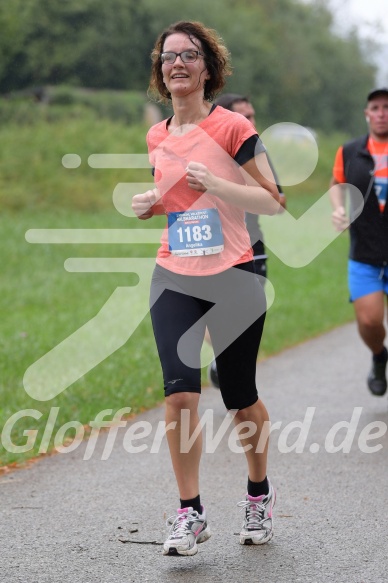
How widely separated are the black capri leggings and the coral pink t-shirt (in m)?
0.05

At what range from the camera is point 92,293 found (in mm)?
14719

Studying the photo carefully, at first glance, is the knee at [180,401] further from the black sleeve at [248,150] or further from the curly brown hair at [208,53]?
the curly brown hair at [208,53]

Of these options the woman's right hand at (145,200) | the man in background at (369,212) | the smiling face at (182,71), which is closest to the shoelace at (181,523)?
the woman's right hand at (145,200)

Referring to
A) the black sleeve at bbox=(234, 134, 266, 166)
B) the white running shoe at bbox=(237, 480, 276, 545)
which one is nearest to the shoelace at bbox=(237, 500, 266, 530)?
the white running shoe at bbox=(237, 480, 276, 545)

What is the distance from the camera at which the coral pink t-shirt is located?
175 inches

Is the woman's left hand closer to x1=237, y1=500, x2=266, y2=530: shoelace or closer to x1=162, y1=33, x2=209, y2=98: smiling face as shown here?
x1=162, y1=33, x2=209, y2=98: smiling face

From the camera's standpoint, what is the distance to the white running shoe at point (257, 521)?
4.62 meters

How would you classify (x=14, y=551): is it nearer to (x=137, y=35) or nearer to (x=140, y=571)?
(x=140, y=571)

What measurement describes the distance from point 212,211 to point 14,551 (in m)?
1.58

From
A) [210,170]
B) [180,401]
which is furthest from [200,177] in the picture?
[180,401]

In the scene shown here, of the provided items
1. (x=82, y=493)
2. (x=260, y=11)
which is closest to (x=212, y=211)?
(x=82, y=493)

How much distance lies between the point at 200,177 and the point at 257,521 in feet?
4.87

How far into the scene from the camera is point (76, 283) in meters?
15.7

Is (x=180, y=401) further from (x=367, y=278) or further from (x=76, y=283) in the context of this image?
(x=76, y=283)
